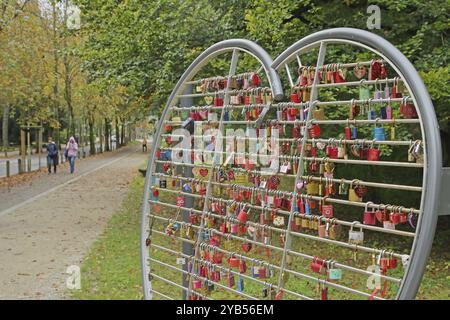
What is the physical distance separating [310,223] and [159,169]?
→ 2.29 metres

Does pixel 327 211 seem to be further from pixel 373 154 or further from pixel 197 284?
pixel 197 284

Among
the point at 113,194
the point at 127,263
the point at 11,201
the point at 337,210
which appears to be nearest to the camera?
the point at 127,263

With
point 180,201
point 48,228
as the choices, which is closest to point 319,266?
point 180,201

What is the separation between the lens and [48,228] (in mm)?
11906

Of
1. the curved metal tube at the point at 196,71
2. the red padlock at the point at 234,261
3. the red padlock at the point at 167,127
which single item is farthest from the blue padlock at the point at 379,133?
the red padlock at the point at 167,127

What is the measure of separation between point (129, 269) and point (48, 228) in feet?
13.4

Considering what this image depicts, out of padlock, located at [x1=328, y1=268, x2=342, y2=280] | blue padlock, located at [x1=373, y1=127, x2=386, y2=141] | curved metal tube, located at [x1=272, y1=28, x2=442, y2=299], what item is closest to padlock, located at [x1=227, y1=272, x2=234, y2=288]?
padlock, located at [x1=328, y1=268, x2=342, y2=280]

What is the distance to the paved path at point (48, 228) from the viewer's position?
Answer: 25.3 feet

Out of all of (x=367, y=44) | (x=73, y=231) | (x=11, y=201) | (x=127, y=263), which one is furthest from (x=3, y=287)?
(x=11, y=201)

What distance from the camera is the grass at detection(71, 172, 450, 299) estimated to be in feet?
23.9

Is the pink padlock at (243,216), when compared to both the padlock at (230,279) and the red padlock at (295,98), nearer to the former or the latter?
the padlock at (230,279)
